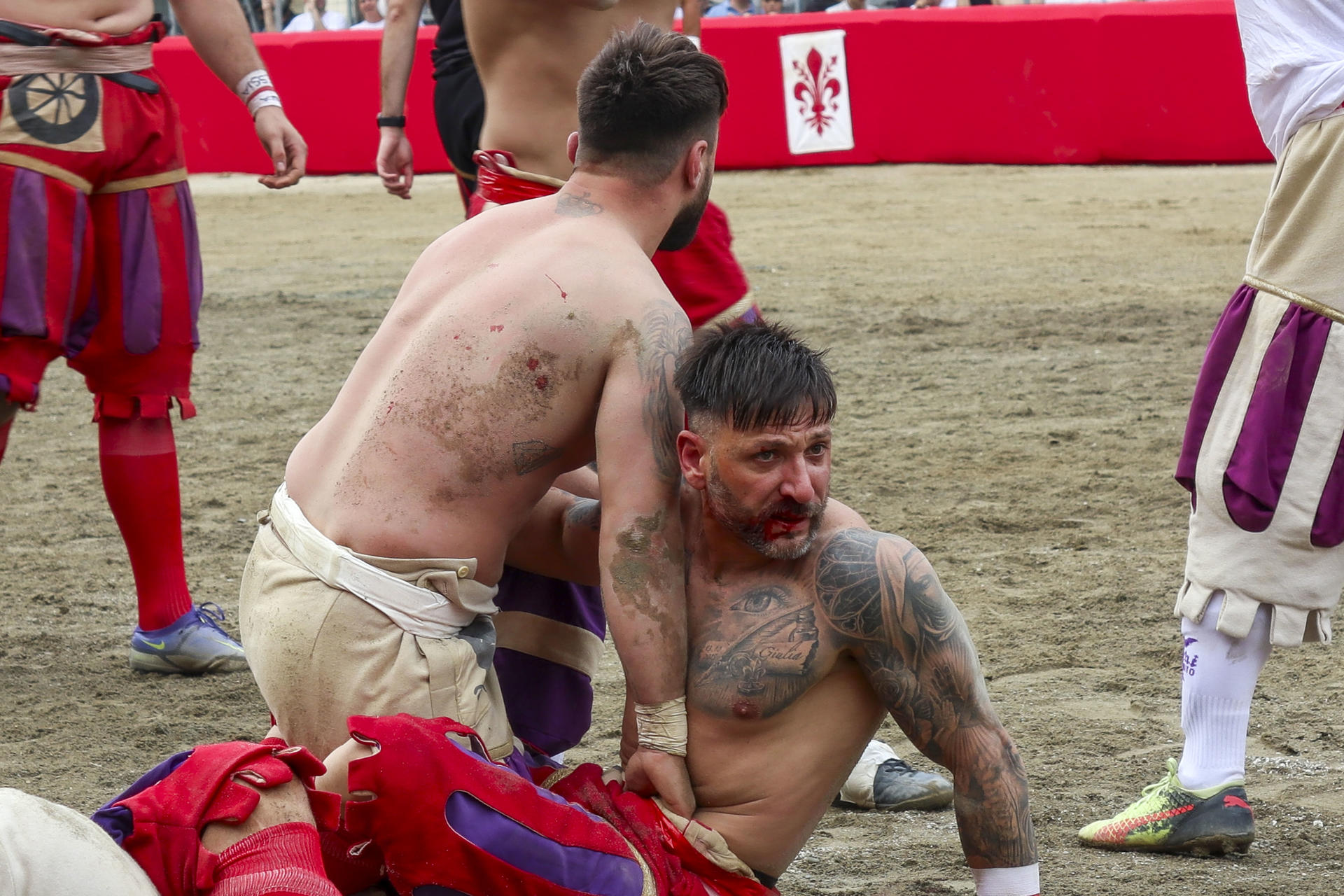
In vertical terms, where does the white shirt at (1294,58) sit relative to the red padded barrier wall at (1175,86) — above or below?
above

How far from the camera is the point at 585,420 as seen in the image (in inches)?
98.0

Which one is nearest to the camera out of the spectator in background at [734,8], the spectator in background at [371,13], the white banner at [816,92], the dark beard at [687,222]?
the dark beard at [687,222]

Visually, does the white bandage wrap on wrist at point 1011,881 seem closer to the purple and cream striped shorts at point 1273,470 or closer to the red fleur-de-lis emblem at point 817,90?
the purple and cream striped shorts at point 1273,470

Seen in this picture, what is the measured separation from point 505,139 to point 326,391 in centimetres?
348

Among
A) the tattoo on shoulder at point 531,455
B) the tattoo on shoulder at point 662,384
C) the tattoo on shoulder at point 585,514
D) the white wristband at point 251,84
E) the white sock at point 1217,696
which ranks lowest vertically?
the white sock at point 1217,696

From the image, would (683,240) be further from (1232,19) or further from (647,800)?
(1232,19)

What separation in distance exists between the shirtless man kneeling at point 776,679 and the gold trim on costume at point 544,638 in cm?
46

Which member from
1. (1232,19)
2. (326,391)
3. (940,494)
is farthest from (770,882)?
(1232,19)

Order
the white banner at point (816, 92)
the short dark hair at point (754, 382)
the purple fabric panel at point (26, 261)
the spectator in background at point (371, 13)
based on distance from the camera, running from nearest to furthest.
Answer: the short dark hair at point (754, 382) < the purple fabric panel at point (26, 261) < the white banner at point (816, 92) < the spectator in background at point (371, 13)

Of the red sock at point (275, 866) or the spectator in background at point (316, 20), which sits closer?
the red sock at point (275, 866)

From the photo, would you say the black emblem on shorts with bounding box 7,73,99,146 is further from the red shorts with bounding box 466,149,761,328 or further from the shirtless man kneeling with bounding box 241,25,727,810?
the shirtless man kneeling with bounding box 241,25,727,810

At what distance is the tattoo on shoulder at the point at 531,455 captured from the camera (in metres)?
2.46

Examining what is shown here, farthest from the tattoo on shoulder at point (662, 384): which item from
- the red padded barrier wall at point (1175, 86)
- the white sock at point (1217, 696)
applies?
the red padded barrier wall at point (1175, 86)

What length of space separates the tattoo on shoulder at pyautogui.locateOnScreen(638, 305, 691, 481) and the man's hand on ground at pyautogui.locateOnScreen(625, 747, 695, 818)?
0.42 m
